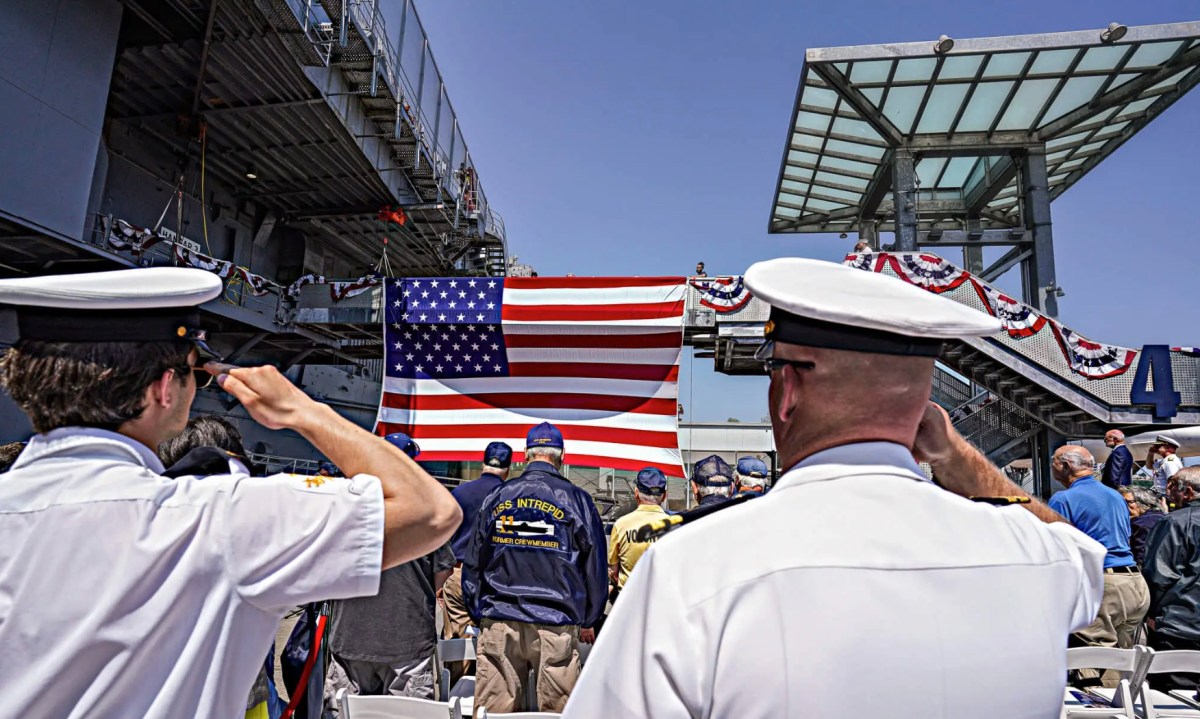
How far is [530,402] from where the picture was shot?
7.52 metres

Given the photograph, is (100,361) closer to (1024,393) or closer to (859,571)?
(859,571)

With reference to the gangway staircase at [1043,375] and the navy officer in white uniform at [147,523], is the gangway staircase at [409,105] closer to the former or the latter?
the gangway staircase at [1043,375]

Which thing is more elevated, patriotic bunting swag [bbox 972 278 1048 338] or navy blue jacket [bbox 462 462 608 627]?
patriotic bunting swag [bbox 972 278 1048 338]

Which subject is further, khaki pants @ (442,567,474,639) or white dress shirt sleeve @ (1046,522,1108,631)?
khaki pants @ (442,567,474,639)

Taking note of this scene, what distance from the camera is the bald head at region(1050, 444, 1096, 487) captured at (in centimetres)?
492

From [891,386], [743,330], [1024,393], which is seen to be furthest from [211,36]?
[1024,393]

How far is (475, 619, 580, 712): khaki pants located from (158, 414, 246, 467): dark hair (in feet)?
6.89

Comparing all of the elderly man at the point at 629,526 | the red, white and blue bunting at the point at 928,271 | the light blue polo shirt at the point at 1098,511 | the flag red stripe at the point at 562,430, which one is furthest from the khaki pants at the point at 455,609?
the red, white and blue bunting at the point at 928,271

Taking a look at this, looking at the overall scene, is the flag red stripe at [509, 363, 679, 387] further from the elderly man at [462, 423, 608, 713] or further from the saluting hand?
the saluting hand

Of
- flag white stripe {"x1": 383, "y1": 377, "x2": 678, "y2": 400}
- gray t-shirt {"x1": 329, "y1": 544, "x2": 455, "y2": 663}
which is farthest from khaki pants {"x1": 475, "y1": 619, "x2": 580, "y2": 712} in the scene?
flag white stripe {"x1": 383, "y1": 377, "x2": 678, "y2": 400}

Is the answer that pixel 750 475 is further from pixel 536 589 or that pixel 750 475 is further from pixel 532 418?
pixel 532 418

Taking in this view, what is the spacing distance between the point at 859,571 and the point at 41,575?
4.44ft

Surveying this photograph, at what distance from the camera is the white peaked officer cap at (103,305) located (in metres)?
1.22

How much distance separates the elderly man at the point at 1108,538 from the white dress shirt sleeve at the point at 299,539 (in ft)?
17.5
